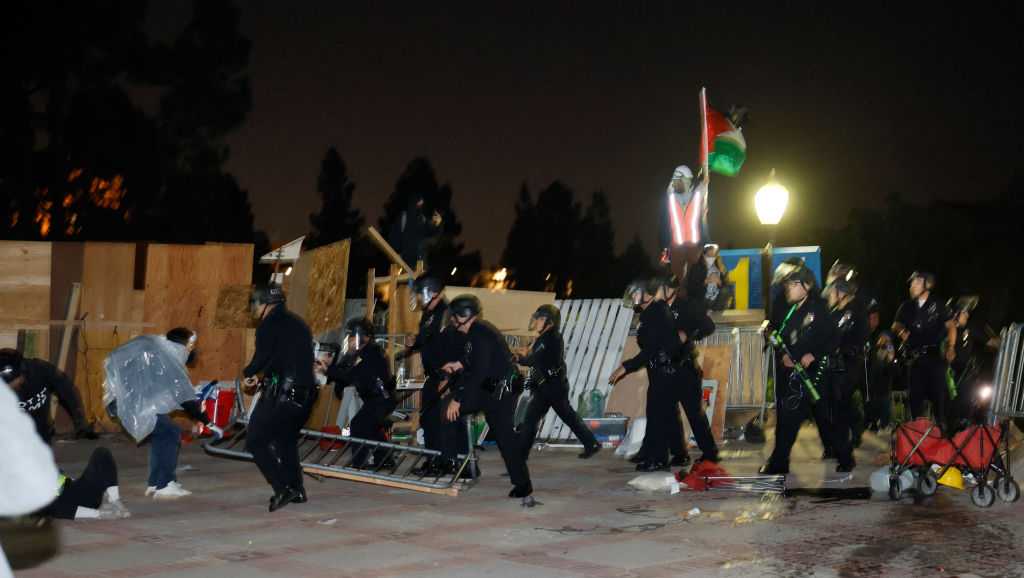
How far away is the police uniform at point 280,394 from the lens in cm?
1000

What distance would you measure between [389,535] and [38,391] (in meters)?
3.06

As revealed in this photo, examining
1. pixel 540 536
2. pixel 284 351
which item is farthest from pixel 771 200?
pixel 540 536

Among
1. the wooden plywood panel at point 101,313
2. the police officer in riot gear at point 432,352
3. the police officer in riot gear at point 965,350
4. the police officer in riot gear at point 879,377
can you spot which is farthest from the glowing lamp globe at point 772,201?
the wooden plywood panel at point 101,313

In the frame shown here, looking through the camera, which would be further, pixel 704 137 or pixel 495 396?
pixel 704 137

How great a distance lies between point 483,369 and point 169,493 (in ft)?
10.2

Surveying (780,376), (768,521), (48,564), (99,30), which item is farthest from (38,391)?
(99,30)

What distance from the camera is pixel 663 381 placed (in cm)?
1307

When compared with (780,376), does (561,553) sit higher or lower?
lower

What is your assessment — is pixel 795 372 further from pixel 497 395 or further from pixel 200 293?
pixel 200 293

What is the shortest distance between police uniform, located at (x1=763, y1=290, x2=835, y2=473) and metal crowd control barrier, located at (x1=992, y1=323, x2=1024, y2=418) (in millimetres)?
1603

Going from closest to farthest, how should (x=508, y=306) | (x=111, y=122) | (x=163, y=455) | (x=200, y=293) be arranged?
(x=163, y=455), (x=508, y=306), (x=200, y=293), (x=111, y=122)

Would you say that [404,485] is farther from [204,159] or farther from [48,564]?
[204,159]

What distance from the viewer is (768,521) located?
30.9ft

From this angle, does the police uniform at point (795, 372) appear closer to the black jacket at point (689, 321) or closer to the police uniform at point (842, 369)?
the police uniform at point (842, 369)
